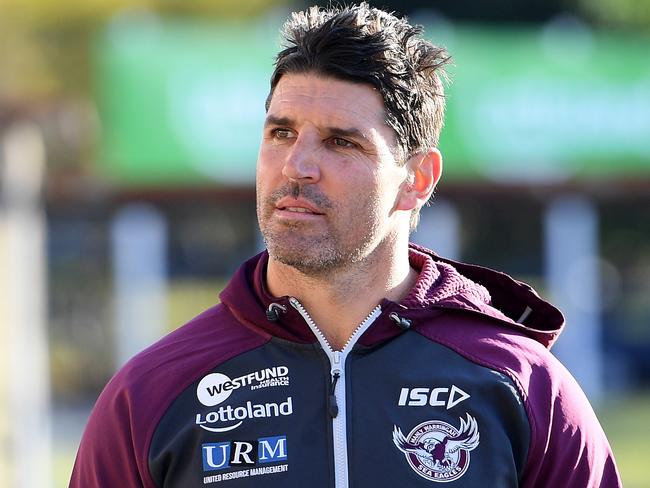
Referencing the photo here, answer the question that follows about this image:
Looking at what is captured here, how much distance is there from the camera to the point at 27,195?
8281 mm

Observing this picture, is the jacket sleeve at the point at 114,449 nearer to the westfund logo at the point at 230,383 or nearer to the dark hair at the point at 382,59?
the westfund logo at the point at 230,383

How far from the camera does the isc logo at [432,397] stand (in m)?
2.99

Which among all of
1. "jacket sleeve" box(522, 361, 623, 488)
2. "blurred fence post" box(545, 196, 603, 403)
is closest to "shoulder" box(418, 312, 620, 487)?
"jacket sleeve" box(522, 361, 623, 488)

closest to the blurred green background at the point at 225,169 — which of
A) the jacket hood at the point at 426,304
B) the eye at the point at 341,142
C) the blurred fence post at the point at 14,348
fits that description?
the blurred fence post at the point at 14,348

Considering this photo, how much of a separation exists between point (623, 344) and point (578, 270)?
194cm

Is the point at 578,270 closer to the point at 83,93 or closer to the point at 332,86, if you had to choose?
the point at 83,93

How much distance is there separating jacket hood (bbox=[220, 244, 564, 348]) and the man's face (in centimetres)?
16

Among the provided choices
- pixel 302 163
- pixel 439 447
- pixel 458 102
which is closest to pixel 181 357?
pixel 302 163

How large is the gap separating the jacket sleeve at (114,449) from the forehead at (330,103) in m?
0.78

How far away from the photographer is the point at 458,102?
15.2 m

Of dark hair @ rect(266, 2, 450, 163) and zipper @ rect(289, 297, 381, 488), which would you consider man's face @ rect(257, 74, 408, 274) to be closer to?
dark hair @ rect(266, 2, 450, 163)

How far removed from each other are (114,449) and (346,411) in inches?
21.8

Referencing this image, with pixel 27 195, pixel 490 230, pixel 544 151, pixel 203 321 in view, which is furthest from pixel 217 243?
pixel 203 321

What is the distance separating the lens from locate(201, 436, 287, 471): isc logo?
294 cm
